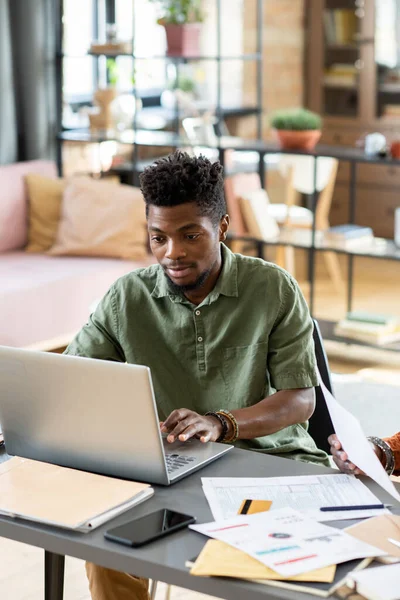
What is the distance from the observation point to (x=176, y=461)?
5.64 ft

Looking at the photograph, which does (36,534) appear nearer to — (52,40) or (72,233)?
(72,233)

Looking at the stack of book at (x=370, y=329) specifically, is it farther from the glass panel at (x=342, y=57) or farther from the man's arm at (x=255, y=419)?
the glass panel at (x=342, y=57)

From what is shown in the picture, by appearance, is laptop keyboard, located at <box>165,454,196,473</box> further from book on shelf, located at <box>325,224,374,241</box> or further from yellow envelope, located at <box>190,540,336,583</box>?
book on shelf, located at <box>325,224,374,241</box>

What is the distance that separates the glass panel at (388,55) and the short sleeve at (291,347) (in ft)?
17.4

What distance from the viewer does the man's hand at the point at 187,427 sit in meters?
1.79

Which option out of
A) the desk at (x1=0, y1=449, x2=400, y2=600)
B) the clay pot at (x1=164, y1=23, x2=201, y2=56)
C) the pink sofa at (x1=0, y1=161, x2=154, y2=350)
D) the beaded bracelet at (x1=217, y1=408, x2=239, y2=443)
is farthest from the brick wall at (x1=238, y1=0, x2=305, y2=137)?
the desk at (x1=0, y1=449, x2=400, y2=600)

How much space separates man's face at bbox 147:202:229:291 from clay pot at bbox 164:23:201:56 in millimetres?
3334

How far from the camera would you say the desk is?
4.28ft

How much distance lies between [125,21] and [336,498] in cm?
524

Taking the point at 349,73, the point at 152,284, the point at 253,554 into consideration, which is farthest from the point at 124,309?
the point at 349,73

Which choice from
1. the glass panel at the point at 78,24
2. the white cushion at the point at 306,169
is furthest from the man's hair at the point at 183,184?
the glass panel at the point at 78,24

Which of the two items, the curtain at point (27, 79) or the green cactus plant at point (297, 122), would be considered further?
the curtain at point (27, 79)

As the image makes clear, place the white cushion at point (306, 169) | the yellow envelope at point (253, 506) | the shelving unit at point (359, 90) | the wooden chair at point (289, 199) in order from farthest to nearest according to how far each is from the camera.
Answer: the shelving unit at point (359, 90) < the white cushion at point (306, 169) < the wooden chair at point (289, 199) < the yellow envelope at point (253, 506)

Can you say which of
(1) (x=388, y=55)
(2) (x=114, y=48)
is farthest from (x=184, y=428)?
(1) (x=388, y=55)
